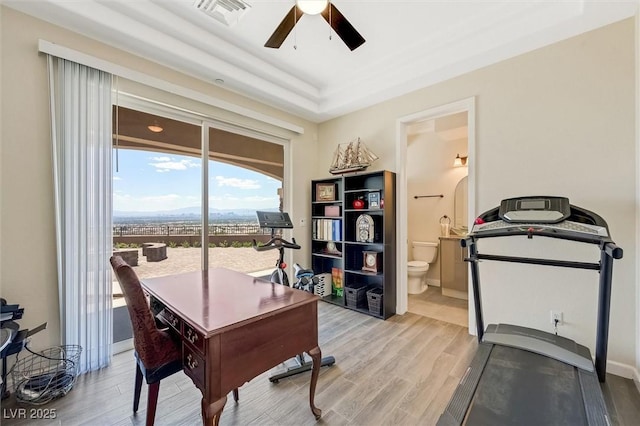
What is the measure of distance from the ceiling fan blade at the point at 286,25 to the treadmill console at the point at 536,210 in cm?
216

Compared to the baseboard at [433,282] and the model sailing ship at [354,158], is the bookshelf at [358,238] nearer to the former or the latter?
the model sailing ship at [354,158]

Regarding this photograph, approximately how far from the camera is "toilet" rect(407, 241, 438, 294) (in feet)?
13.5

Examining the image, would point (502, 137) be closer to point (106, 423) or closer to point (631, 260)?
point (631, 260)

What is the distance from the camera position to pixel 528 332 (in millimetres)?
2039

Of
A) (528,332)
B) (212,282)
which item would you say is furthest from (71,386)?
(528,332)

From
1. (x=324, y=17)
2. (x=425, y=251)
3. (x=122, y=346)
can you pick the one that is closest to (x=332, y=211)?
(x=425, y=251)

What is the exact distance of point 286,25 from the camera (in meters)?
1.95

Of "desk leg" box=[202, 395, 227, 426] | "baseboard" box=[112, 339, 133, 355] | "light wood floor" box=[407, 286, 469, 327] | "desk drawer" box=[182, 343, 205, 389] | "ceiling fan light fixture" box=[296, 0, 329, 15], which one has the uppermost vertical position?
"ceiling fan light fixture" box=[296, 0, 329, 15]

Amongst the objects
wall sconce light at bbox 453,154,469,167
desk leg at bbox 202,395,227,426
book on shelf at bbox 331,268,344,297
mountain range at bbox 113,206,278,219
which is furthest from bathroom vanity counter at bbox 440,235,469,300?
desk leg at bbox 202,395,227,426

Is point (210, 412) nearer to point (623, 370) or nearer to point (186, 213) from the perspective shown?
point (186, 213)

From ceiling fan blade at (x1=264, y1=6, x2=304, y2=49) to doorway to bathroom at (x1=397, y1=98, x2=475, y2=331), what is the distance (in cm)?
191

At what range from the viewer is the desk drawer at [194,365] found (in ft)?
3.91

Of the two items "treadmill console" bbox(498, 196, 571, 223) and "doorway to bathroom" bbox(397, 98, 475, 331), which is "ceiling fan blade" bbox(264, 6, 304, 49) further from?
"treadmill console" bbox(498, 196, 571, 223)

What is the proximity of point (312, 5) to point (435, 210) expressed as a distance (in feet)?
12.7
